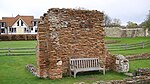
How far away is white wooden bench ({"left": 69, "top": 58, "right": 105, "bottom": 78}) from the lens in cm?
1468

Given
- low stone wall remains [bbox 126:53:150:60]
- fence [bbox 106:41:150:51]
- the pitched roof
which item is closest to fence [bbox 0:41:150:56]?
fence [bbox 106:41:150:51]

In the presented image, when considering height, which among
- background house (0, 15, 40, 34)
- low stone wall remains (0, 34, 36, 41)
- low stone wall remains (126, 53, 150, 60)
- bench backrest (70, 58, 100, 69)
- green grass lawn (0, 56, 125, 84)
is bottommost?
green grass lawn (0, 56, 125, 84)

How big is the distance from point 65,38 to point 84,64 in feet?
5.56

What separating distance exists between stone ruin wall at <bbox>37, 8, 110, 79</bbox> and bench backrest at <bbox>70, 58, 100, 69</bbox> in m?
0.27

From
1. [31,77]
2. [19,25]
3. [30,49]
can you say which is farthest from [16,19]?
[31,77]

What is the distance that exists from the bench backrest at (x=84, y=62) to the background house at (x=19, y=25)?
61.2 meters

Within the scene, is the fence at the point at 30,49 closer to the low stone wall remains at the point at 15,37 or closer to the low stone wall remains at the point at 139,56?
the low stone wall remains at the point at 139,56

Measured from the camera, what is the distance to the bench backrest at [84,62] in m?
14.9

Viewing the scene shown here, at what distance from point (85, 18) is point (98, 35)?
1213 mm

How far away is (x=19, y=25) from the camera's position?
7569cm

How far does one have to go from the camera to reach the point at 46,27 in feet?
47.4

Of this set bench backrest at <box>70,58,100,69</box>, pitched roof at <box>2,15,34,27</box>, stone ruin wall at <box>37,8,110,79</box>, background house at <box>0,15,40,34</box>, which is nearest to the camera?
stone ruin wall at <box>37,8,110,79</box>

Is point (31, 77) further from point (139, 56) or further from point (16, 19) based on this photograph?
point (16, 19)

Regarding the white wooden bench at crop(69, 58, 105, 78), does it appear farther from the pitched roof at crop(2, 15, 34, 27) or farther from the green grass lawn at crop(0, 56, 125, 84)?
the pitched roof at crop(2, 15, 34, 27)
